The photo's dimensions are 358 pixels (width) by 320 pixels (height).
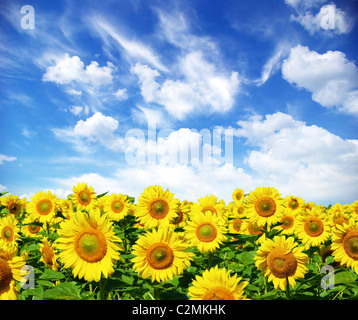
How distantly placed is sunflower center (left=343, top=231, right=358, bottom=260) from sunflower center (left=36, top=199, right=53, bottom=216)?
22.5 feet

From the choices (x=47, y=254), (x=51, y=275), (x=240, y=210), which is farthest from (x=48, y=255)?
(x=240, y=210)

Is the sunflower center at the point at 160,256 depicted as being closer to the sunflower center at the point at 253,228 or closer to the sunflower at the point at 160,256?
the sunflower at the point at 160,256

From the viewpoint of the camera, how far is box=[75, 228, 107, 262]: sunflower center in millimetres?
3576

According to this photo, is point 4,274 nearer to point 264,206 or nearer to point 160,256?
point 160,256

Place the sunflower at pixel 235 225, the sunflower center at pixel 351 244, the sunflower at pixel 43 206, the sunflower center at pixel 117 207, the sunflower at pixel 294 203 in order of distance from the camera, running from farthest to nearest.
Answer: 1. the sunflower at pixel 294 203
2. the sunflower at pixel 235 225
3. the sunflower center at pixel 117 207
4. the sunflower at pixel 43 206
5. the sunflower center at pixel 351 244

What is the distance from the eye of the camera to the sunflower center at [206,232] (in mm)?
5734

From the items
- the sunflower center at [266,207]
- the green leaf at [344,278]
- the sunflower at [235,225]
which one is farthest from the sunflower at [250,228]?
the green leaf at [344,278]

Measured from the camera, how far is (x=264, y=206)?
6.98 metres

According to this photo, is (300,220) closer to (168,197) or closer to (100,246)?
(168,197)

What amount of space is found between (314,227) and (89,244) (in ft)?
19.1

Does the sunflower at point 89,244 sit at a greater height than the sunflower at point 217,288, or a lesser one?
greater

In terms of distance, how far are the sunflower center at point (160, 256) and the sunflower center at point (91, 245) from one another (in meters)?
0.79
